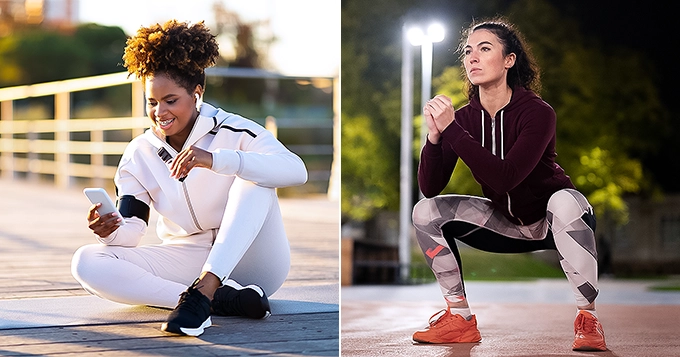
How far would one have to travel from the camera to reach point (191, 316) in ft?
6.45

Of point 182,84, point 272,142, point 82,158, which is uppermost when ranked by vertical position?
point 182,84

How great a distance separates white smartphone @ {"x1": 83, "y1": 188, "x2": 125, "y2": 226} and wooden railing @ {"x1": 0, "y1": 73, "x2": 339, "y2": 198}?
425cm

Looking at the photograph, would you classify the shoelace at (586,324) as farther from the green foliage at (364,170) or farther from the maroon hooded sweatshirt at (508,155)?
the green foliage at (364,170)

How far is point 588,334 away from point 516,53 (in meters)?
0.73

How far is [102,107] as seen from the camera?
22984 millimetres

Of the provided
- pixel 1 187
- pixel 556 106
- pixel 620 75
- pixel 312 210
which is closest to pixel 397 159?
pixel 556 106

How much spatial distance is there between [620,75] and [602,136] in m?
1.08

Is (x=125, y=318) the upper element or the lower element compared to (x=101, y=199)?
lower

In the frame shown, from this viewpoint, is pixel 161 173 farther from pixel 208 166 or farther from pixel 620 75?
pixel 620 75

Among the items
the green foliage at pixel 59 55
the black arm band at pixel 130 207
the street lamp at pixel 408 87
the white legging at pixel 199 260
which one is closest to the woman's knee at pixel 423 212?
the white legging at pixel 199 260

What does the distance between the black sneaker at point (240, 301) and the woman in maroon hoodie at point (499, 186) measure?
426mm

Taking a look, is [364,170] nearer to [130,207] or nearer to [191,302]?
[130,207]

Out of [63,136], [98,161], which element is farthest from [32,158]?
[98,161]

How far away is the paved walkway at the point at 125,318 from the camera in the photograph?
1848 millimetres
